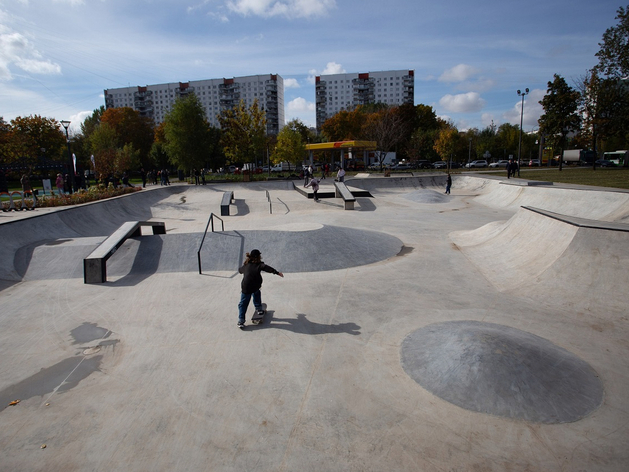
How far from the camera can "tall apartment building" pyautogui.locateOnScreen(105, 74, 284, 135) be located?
115688mm

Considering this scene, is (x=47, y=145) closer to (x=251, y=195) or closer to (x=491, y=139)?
(x=251, y=195)

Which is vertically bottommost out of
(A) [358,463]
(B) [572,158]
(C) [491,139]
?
(A) [358,463]

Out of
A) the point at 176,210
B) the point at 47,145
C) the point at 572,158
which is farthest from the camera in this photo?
the point at 572,158

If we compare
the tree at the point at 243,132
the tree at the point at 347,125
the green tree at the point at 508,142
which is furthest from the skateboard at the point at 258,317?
the green tree at the point at 508,142

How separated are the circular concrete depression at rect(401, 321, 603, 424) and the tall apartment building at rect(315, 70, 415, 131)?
→ 399 ft

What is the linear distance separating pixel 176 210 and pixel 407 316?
58.8ft

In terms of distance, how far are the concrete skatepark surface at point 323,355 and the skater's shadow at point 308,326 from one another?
0.04 m

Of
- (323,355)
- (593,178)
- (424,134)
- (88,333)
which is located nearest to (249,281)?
(323,355)

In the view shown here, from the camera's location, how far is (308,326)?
5.98 m

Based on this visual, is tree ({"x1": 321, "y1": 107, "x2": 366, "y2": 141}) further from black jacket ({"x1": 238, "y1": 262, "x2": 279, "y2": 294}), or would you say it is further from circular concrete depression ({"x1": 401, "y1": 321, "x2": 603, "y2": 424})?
circular concrete depression ({"x1": 401, "y1": 321, "x2": 603, "y2": 424})

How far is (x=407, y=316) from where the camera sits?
20.5 ft

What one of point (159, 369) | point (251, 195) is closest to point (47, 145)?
point (251, 195)

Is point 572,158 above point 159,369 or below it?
above

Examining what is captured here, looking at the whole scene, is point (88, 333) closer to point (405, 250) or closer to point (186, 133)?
point (405, 250)
